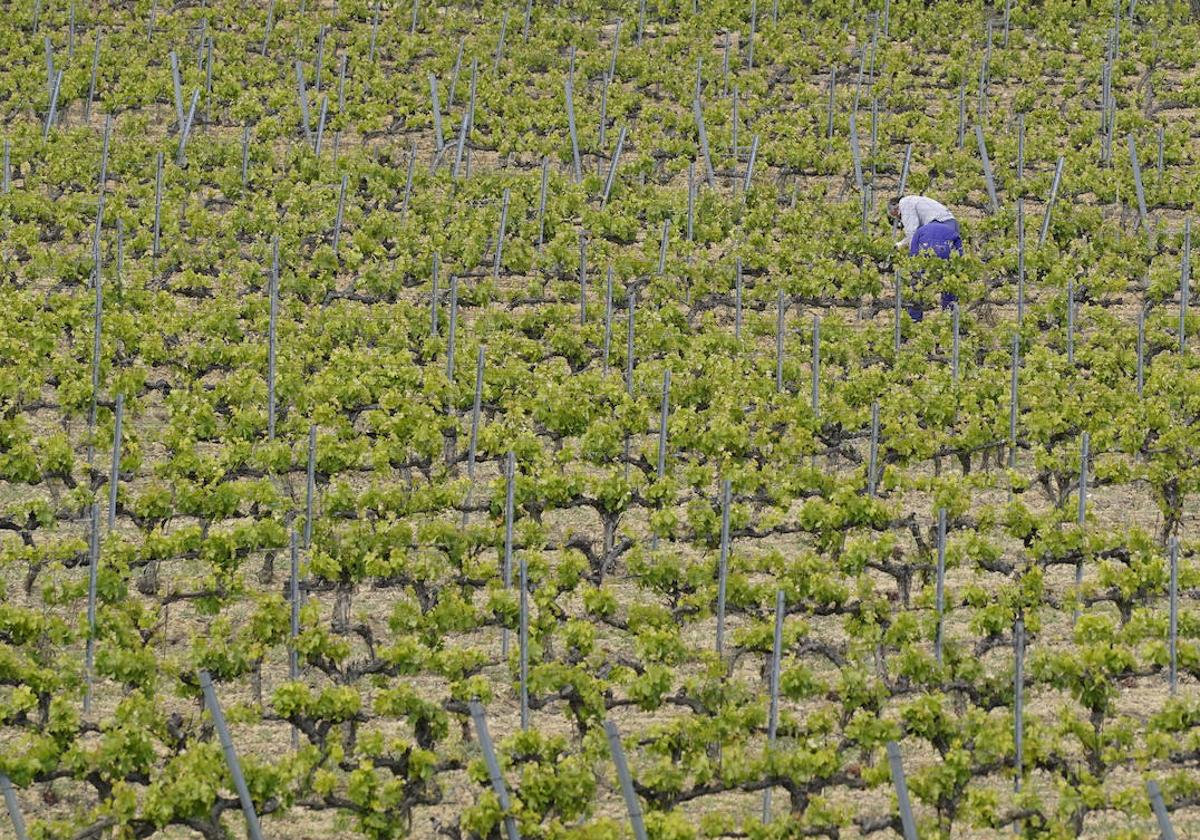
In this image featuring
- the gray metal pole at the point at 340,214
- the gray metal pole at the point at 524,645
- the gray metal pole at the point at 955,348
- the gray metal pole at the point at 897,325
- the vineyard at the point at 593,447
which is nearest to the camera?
the vineyard at the point at 593,447

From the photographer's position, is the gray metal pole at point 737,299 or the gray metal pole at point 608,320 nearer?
the gray metal pole at point 608,320

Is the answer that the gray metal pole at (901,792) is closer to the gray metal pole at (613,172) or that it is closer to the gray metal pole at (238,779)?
the gray metal pole at (238,779)

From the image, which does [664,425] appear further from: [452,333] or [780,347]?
[452,333]

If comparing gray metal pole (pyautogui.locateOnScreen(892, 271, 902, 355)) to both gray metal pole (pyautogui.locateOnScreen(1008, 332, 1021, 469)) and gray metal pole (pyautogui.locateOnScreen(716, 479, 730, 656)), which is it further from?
gray metal pole (pyautogui.locateOnScreen(716, 479, 730, 656))

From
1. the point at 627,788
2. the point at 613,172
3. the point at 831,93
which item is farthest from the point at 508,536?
the point at 831,93

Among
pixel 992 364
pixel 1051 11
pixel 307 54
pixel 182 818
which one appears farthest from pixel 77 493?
pixel 1051 11

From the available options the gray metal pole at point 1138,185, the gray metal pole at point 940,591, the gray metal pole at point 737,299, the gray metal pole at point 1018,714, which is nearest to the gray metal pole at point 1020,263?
the gray metal pole at point 1138,185

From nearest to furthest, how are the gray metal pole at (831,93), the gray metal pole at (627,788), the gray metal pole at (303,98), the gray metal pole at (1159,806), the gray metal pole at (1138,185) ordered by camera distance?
the gray metal pole at (1159,806) → the gray metal pole at (627,788) → the gray metal pole at (1138,185) → the gray metal pole at (303,98) → the gray metal pole at (831,93)
